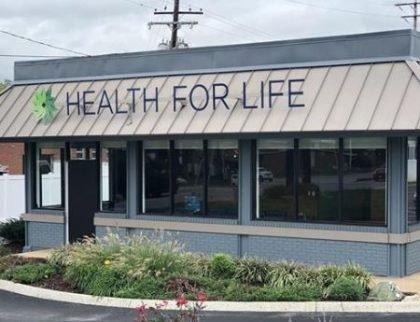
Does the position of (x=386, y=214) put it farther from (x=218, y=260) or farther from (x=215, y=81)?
(x=215, y=81)

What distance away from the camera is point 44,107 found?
54.9ft

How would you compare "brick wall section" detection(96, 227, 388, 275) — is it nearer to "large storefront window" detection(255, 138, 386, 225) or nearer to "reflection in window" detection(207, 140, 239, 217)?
"large storefront window" detection(255, 138, 386, 225)

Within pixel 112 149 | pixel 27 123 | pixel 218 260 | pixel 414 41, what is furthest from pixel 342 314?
pixel 27 123

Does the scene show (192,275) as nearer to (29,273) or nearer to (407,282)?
(29,273)

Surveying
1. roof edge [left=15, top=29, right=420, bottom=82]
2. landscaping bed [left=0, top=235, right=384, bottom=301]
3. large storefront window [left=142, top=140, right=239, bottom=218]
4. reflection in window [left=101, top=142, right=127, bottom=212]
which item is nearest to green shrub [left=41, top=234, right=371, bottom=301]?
landscaping bed [left=0, top=235, right=384, bottom=301]

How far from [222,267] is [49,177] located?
7.50 meters

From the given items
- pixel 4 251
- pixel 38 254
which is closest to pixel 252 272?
pixel 38 254

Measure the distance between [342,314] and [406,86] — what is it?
4.67 m

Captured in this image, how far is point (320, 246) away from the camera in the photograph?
13.8 meters

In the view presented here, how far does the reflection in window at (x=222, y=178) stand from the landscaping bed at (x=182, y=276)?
8.83 feet

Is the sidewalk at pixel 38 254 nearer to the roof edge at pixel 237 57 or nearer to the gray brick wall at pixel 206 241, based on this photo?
the gray brick wall at pixel 206 241

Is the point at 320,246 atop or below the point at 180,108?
below

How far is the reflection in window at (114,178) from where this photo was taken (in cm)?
1653

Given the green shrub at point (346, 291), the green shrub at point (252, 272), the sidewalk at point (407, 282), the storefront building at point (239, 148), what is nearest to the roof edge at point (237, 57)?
the storefront building at point (239, 148)
